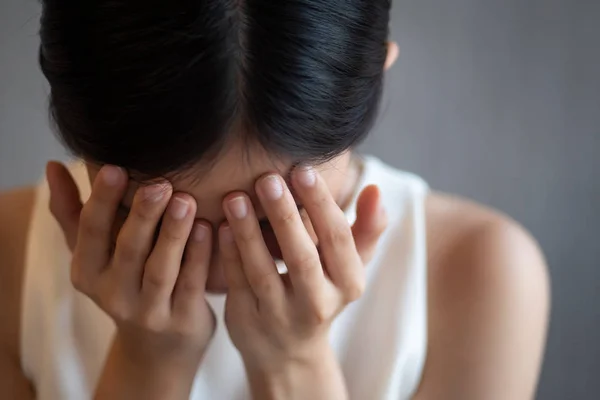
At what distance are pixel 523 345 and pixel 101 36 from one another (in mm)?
570

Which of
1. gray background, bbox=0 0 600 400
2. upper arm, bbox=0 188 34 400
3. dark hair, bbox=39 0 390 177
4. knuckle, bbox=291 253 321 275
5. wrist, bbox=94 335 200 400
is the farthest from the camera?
gray background, bbox=0 0 600 400

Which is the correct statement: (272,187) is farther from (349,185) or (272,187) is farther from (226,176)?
(349,185)

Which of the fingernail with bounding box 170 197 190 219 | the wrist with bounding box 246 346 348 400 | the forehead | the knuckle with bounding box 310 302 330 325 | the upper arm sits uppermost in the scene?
the forehead

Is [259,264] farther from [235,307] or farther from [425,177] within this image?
[425,177]

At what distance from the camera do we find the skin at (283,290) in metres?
0.55

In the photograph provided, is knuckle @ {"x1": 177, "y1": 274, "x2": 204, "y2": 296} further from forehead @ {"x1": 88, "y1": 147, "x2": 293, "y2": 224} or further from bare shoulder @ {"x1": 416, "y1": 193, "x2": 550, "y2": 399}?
bare shoulder @ {"x1": 416, "y1": 193, "x2": 550, "y2": 399}

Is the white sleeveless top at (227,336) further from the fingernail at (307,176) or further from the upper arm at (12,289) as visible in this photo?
the fingernail at (307,176)

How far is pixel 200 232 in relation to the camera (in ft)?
Result: 1.80

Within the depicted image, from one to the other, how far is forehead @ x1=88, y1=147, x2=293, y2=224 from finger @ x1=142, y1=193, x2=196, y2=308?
10mm

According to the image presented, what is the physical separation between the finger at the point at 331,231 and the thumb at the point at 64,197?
271 millimetres

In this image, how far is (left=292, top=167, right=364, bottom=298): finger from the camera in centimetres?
54

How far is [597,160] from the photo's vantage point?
3.12 ft

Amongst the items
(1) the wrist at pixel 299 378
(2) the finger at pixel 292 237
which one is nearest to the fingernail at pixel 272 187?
(2) the finger at pixel 292 237

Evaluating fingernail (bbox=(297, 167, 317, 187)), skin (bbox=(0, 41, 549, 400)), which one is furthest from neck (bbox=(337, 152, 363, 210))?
fingernail (bbox=(297, 167, 317, 187))
